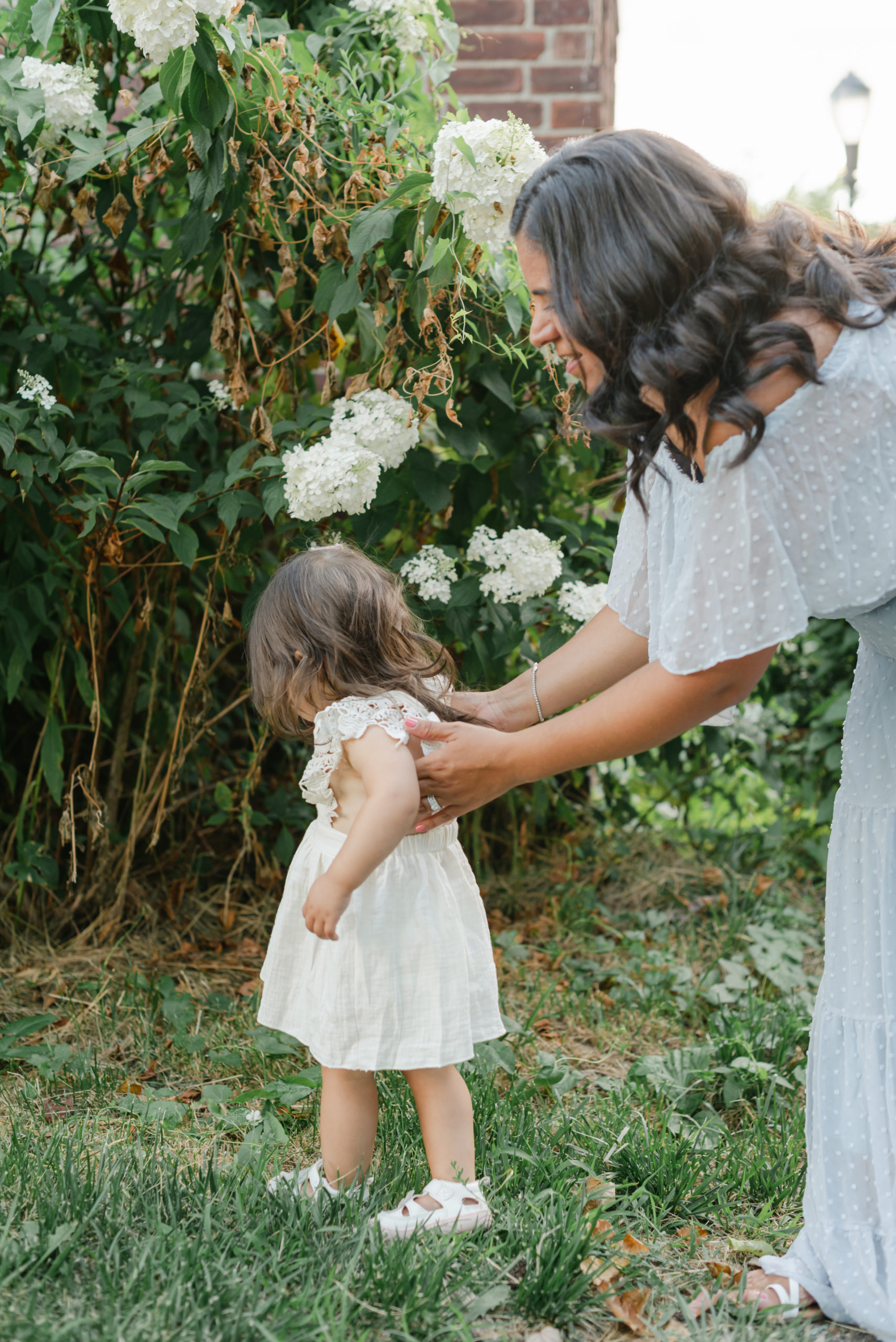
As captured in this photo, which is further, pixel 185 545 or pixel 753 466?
pixel 185 545

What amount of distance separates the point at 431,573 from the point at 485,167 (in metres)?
0.81

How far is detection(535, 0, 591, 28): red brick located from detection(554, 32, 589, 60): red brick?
4 cm

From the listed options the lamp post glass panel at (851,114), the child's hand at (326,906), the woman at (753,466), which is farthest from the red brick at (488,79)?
the lamp post glass panel at (851,114)

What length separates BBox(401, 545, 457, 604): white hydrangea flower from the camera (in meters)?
2.39

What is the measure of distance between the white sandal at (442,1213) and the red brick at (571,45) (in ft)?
10.6

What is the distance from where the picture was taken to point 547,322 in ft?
5.13

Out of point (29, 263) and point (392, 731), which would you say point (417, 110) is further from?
point (392, 731)

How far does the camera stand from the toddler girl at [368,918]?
1719 mm

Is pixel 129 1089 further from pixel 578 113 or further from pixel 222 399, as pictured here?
pixel 578 113

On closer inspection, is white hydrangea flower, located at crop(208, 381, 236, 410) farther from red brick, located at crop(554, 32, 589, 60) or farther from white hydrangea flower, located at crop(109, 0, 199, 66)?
red brick, located at crop(554, 32, 589, 60)

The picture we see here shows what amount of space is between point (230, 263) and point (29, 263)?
24.5 inches

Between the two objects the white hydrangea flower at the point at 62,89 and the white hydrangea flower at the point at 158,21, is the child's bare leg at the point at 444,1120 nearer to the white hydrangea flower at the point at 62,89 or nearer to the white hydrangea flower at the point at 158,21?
the white hydrangea flower at the point at 158,21

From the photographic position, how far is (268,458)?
2266 millimetres

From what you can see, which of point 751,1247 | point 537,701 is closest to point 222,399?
point 537,701
